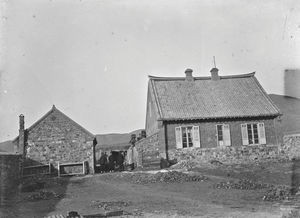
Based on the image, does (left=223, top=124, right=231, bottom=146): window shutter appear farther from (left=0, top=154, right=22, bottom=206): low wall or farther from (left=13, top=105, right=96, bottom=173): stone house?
(left=0, top=154, right=22, bottom=206): low wall

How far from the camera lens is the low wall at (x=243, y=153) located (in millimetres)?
27141

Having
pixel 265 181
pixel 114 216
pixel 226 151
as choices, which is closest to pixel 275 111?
pixel 226 151

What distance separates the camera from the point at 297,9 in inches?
520

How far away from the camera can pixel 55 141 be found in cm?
2666

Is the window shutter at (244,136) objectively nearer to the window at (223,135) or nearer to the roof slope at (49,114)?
the window at (223,135)

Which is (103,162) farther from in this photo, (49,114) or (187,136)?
(187,136)

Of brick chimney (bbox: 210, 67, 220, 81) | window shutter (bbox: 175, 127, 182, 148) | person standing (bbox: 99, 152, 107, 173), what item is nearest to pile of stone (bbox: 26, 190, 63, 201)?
window shutter (bbox: 175, 127, 182, 148)

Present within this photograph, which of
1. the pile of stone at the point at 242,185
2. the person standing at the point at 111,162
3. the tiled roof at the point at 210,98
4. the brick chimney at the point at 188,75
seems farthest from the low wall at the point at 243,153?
the pile of stone at the point at 242,185

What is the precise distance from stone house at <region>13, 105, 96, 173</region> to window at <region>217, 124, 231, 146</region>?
34.0ft

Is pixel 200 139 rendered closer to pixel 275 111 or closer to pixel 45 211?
pixel 275 111

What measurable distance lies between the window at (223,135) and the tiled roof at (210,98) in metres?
0.93

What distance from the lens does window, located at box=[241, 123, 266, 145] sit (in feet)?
91.6

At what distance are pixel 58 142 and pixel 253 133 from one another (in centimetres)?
1603

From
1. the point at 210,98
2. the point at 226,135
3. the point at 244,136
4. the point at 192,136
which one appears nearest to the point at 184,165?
the point at 192,136
